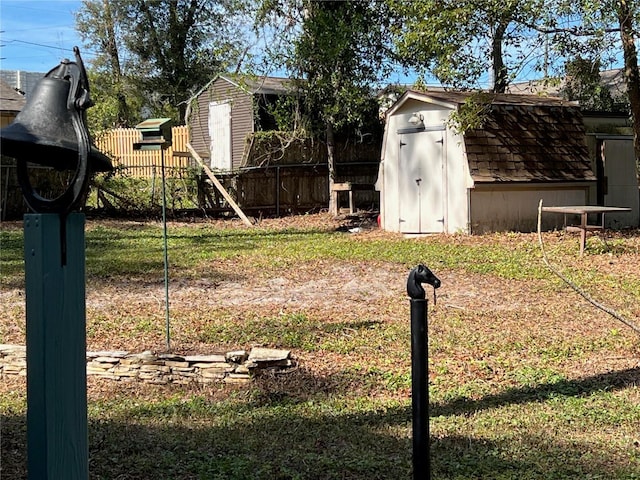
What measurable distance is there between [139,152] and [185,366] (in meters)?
19.3

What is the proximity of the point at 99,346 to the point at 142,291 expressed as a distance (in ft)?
8.62

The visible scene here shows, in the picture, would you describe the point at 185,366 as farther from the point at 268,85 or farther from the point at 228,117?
the point at 228,117

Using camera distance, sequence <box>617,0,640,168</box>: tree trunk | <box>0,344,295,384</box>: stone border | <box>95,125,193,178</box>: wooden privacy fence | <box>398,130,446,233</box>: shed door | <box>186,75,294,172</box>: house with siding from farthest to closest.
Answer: <box>186,75,294,172</box>: house with siding
<box>95,125,193,178</box>: wooden privacy fence
<box>398,130,446,233</box>: shed door
<box>617,0,640,168</box>: tree trunk
<box>0,344,295,384</box>: stone border

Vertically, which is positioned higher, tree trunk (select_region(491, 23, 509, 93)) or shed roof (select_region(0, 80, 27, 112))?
shed roof (select_region(0, 80, 27, 112))

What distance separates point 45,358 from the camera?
281 centimetres

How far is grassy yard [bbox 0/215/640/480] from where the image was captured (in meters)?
4.46

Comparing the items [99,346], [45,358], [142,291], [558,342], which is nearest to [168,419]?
[99,346]

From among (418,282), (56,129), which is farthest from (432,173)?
(56,129)

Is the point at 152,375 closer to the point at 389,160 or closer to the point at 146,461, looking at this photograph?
the point at 146,461

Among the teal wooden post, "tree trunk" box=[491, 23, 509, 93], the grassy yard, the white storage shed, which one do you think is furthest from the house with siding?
the teal wooden post

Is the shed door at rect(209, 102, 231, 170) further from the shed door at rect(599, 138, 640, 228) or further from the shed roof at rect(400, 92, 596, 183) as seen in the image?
the shed door at rect(599, 138, 640, 228)

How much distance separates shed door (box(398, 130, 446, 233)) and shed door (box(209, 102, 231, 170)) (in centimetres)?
1025

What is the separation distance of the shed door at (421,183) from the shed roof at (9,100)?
1443 centimetres

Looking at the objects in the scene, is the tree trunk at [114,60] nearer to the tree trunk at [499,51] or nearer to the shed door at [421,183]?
the shed door at [421,183]
